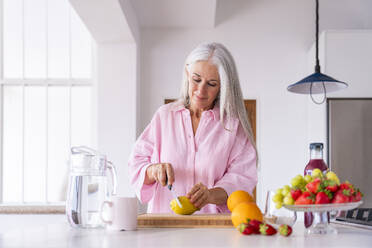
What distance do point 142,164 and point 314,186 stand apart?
826mm

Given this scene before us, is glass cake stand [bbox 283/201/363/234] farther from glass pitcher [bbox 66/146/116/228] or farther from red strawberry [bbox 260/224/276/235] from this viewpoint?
glass pitcher [bbox 66/146/116/228]

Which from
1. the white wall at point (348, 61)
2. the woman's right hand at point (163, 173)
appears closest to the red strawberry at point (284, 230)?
the woman's right hand at point (163, 173)

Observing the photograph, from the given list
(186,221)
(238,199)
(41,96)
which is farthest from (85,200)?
(41,96)

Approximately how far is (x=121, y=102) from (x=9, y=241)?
298 cm

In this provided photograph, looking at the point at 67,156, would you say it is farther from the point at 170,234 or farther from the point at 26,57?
the point at 170,234

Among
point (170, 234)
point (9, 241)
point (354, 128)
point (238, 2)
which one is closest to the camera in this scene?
point (9, 241)

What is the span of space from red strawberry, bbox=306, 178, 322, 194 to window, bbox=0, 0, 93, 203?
320 centimetres

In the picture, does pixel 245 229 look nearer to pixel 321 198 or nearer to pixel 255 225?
pixel 255 225

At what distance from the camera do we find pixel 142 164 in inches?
75.2

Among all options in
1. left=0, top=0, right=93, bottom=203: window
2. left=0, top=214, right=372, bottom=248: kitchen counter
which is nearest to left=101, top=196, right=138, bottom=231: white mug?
left=0, top=214, right=372, bottom=248: kitchen counter

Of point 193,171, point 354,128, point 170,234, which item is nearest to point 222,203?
point 193,171

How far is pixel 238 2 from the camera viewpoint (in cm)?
445

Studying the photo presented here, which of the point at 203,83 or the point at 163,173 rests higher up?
the point at 203,83

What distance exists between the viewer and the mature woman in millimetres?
1887
